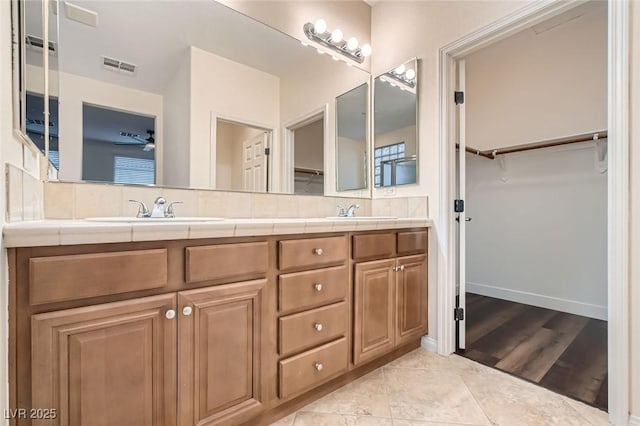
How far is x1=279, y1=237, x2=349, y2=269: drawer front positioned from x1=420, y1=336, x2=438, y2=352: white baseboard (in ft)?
3.38

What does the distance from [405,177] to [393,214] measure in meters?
0.30

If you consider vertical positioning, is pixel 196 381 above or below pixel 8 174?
below

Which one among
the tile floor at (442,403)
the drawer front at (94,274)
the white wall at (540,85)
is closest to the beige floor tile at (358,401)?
the tile floor at (442,403)

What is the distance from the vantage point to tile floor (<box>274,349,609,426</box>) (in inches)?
51.8

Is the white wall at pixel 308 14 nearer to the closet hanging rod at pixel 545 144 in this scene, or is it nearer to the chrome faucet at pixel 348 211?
the chrome faucet at pixel 348 211

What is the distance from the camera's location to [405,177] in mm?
2191

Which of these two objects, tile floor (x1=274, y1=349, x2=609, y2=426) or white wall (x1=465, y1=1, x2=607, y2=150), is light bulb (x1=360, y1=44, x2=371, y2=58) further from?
tile floor (x1=274, y1=349, x2=609, y2=426)

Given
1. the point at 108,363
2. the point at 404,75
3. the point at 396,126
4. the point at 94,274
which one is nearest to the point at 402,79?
the point at 404,75

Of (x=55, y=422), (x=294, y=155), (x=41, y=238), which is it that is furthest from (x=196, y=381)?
(x=294, y=155)

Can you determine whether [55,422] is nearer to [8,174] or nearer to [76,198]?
[8,174]

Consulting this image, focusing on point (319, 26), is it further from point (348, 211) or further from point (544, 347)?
point (544, 347)

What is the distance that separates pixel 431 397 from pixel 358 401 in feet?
1.25

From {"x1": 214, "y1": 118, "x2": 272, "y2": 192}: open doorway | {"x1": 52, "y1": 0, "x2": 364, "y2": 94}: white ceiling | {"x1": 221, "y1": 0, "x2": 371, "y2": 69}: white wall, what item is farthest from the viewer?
{"x1": 221, "y1": 0, "x2": 371, "y2": 69}: white wall

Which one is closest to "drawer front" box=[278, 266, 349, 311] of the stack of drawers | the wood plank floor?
the stack of drawers
